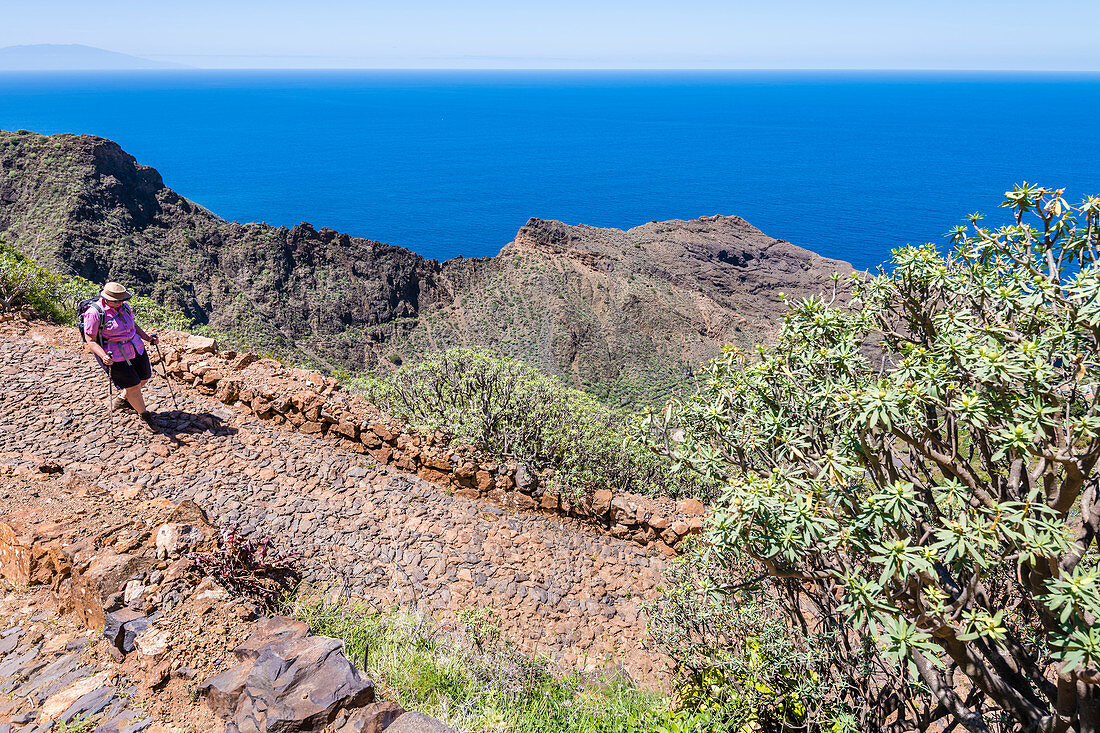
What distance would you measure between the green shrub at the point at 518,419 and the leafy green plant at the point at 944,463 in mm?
4267

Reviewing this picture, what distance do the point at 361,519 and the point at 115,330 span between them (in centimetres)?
419

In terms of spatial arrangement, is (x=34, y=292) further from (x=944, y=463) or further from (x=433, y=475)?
(x=944, y=463)

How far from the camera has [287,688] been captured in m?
4.07

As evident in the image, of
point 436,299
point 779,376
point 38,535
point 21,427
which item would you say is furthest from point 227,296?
point 779,376

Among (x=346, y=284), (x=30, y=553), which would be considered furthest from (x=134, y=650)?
(x=346, y=284)

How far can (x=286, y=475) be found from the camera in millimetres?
8055

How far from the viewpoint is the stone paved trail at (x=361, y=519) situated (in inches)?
265

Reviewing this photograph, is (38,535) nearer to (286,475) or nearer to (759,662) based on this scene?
(286,475)

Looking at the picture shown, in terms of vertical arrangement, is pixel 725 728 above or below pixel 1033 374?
below

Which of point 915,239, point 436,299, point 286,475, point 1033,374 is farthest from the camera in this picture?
point 915,239

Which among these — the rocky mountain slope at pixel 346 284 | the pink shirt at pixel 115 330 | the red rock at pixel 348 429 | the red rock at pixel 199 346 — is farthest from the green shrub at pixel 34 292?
the rocky mountain slope at pixel 346 284

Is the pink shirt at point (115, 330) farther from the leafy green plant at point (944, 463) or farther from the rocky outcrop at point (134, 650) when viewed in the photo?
the leafy green plant at point (944, 463)

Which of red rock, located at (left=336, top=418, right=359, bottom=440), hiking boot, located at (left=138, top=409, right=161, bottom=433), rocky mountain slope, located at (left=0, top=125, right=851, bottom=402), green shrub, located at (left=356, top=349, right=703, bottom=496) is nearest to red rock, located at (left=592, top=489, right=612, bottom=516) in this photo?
green shrub, located at (left=356, top=349, right=703, bottom=496)

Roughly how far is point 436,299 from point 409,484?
4959 centimetres
